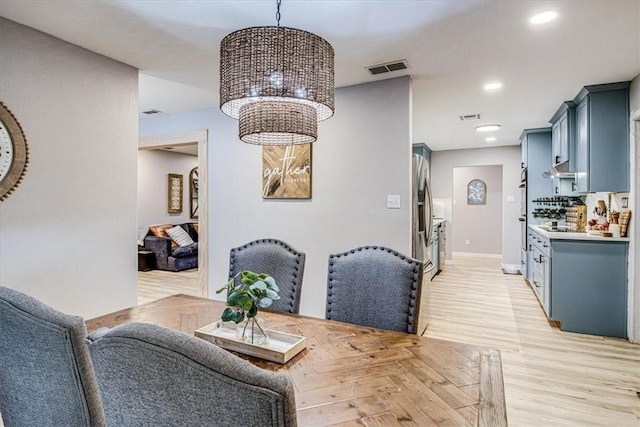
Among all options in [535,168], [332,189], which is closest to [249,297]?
[332,189]

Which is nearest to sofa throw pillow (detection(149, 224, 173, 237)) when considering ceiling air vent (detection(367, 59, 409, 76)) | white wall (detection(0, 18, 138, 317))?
white wall (detection(0, 18, 138, 317))

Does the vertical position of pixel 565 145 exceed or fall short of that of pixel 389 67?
it falls short

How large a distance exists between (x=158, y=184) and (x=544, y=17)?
6934 millimetres

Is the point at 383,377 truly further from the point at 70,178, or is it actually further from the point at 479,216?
the point at 479,216

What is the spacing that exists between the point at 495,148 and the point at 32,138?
6875 mm

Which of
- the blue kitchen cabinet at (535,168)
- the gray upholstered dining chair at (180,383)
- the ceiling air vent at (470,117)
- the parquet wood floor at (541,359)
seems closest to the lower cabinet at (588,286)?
the parquet wood floor at (541,359)

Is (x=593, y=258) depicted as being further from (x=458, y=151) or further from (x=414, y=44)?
(x=458, y=151)

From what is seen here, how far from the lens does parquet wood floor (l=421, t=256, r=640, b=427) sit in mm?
2145

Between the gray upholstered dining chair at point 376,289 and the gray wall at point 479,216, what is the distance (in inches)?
272

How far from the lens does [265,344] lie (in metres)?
1.33

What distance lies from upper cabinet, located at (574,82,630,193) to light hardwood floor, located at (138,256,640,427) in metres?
1.44

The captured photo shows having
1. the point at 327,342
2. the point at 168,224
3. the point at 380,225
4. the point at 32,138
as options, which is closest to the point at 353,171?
the point at 380,225

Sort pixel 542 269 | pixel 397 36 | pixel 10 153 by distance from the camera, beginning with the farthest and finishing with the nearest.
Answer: pixel 542 269 < pixel 397 36 < pixel 10 153

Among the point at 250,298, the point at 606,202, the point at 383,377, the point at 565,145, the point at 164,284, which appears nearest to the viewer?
the point at 383,377
